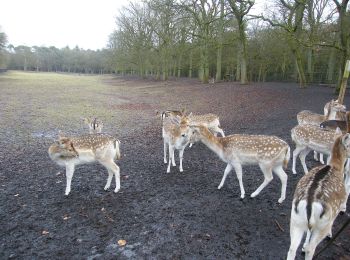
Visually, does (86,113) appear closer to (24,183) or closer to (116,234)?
(24,183)

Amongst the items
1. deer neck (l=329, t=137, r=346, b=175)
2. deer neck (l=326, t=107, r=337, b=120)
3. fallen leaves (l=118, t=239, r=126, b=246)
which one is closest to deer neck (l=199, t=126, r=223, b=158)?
deer neck (l=329, t=137, r=346, b=175)

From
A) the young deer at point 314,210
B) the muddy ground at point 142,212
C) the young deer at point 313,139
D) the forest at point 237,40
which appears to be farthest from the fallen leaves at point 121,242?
the forest at point 237,40

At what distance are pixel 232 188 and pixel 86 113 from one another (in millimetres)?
11855

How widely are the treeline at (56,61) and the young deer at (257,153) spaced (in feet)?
293

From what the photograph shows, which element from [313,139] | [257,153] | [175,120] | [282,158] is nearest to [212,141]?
[257,153]

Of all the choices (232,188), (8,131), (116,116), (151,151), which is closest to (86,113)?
(116,116)

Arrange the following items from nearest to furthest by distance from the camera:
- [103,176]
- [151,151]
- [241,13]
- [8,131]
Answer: [103,176]
[151,151]
[8,131]
[241,13]

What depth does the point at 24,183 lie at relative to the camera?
5.98 m

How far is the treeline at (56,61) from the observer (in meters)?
92.3

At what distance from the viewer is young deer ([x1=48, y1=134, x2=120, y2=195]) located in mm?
5336

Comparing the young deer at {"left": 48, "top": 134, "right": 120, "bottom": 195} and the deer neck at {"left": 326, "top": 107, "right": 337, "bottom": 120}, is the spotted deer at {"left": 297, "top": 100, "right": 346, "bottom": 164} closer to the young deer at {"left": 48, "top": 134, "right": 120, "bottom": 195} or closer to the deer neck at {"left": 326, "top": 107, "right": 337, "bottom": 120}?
the deer neck at {"left": 326, "top": 107, "right": 337, "bottom": 120}

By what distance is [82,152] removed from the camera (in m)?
5.37

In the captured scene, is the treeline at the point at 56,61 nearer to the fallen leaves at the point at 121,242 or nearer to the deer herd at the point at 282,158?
the deer herd at the point at 282,158

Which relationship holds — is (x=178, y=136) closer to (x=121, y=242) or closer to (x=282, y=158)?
(x=282, y=158)
